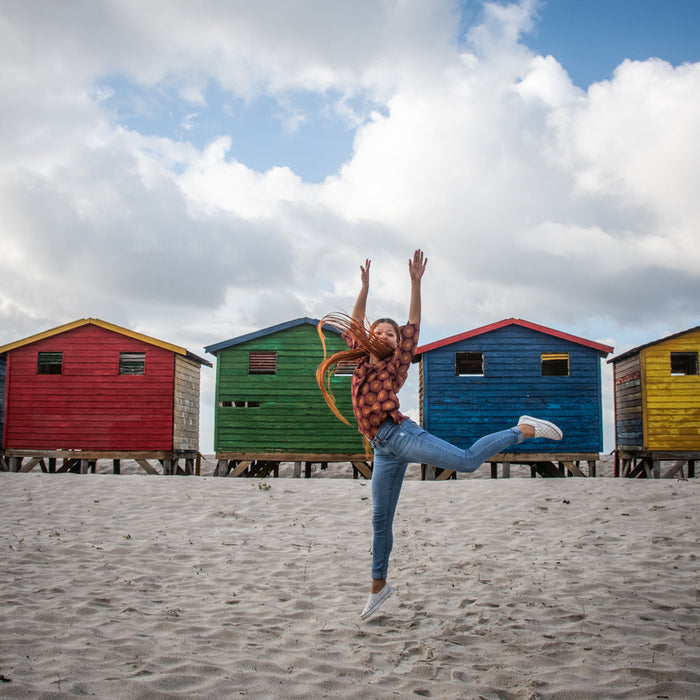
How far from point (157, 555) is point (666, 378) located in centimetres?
1484

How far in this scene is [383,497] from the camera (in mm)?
4828

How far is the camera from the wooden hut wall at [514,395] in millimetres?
17266

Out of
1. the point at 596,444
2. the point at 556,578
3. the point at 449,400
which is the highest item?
the point at 449,400

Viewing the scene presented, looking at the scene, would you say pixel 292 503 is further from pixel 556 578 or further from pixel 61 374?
pixel 61 374

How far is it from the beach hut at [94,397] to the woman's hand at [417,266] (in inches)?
587

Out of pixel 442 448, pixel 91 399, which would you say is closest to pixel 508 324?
A: pixel 91 399

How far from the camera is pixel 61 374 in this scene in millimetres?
18875

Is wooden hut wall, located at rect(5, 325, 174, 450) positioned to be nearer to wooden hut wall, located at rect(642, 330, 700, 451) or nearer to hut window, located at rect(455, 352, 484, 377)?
hut window, located at rect(455, 352, 484, 377)

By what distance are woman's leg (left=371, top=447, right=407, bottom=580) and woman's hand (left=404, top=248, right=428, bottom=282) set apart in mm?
1339

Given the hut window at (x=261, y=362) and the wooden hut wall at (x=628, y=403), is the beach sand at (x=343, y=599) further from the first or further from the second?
the hut window at (x=261, y=362)

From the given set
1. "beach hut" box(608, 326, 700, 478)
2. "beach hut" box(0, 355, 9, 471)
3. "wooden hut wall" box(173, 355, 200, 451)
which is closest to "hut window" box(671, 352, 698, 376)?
"beach hut" box(608, 326, 700, 478)

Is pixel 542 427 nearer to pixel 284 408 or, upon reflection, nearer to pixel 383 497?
pixel 383 497

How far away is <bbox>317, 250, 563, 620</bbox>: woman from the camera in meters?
4.39

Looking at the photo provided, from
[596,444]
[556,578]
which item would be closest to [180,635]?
[556,578]
